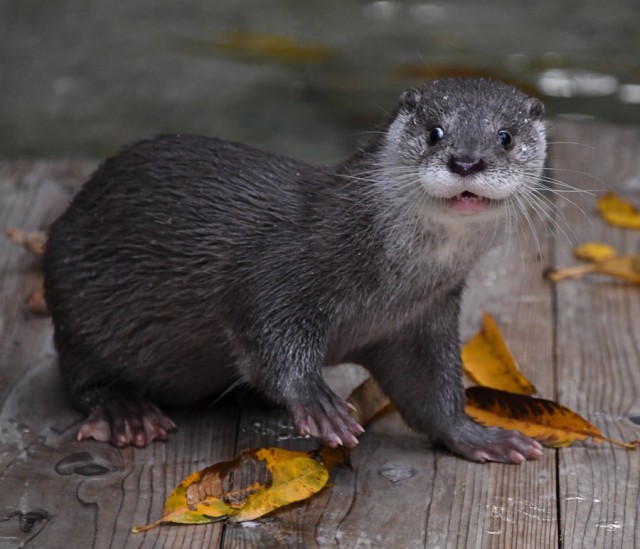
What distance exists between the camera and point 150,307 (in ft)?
11.4

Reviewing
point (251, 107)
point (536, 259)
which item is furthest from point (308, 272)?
point (251, 107)

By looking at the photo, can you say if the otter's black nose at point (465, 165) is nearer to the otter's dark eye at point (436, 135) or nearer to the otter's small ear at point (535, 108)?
the otter's dark eye at point (436, 135)

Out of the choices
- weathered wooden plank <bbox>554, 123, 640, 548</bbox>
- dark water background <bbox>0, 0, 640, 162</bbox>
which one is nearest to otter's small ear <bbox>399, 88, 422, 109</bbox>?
weathered wooden plank <bbox>554, 123, 640, 548</bbox>

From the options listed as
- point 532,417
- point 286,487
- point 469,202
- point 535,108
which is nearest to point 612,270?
point 532,417

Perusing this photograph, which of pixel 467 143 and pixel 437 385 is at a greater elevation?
pixel 467 143

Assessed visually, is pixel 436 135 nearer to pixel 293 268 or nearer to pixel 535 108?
pixel 535 108

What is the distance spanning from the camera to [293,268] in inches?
129

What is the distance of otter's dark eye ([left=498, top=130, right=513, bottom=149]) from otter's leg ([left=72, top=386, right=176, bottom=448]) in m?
1.08

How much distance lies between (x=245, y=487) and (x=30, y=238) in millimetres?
1596

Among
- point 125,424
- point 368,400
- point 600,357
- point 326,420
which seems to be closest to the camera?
point 326,420

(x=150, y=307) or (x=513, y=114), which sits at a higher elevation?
(x=513, y=114)

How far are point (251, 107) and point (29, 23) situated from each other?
5.30 ft

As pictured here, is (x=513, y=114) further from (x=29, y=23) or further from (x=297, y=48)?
(x=29, y=23)

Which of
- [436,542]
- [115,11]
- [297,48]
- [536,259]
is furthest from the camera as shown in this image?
[115,11]
